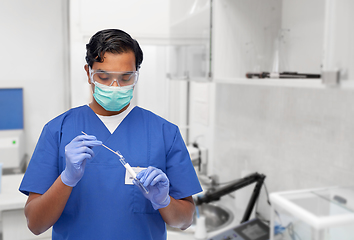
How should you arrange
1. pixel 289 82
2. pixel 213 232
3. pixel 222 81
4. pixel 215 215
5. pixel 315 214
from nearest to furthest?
pixel 315 214
pixel 289 82
pixel 222 81
pixel 213 232
pixel 215 215

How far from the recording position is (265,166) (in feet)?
6.21

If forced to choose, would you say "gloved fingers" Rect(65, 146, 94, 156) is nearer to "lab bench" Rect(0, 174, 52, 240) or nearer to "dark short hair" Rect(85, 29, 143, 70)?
"dark short hair" Rect(85, 29, 143, 70)

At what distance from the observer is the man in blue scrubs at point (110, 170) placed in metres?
0.98

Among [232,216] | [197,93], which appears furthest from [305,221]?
[197,93]

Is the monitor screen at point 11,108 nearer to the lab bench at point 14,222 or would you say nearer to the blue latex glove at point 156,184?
the lab bench at point 14,222

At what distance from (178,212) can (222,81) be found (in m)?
0.80

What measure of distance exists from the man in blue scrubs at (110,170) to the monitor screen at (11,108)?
1797 mm

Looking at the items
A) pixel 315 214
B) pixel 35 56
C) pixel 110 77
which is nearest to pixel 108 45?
pixel 110 77

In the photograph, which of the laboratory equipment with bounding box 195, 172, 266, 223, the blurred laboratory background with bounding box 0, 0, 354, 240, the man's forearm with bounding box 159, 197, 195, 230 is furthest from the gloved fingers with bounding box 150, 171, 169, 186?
the laboratory equipment with bounding box 195, 172, 266, 223

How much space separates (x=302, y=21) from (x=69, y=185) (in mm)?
1301

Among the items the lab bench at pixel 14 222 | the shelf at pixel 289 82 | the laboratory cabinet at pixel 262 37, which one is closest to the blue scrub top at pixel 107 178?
the shelf at pixel 289 82

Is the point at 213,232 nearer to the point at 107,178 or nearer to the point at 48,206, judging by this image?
the point at 107,178

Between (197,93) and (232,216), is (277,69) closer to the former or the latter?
Result: (232,216)

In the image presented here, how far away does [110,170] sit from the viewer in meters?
1.03
